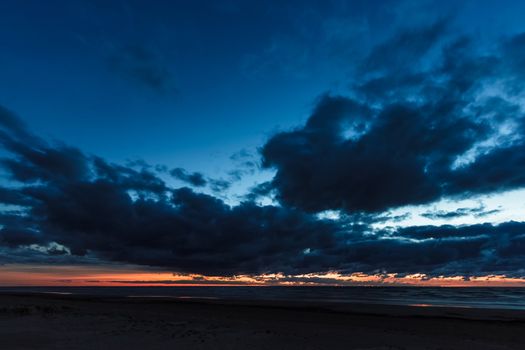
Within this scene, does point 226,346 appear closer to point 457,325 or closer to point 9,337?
point 9,337

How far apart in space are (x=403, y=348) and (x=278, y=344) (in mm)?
7314

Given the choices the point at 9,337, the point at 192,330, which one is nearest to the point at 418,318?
the point at 192,330

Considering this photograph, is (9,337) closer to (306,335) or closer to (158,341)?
(158,341)

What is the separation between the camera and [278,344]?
76.7 feet

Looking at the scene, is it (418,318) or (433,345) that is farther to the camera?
(418,318)

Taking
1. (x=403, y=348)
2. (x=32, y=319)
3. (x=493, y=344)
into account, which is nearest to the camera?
(x=403, y=348)

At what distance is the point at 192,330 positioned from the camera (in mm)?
28656

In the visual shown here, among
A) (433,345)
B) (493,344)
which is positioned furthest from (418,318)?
(433,345)

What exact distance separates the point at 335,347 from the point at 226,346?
21.5 ft

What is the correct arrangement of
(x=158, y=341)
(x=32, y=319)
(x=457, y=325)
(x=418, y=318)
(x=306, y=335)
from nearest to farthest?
(x=158, y=341), (x=306, y=335), (x=32, y=319), (x=457, y=325), (x=418, y=318)

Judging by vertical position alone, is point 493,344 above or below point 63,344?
below

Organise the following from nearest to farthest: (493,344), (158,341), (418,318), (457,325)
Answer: (158,341) < (493,344) < (457,325) < (418,318)

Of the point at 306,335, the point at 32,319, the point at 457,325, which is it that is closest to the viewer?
the point at 306,335

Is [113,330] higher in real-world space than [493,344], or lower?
higher
